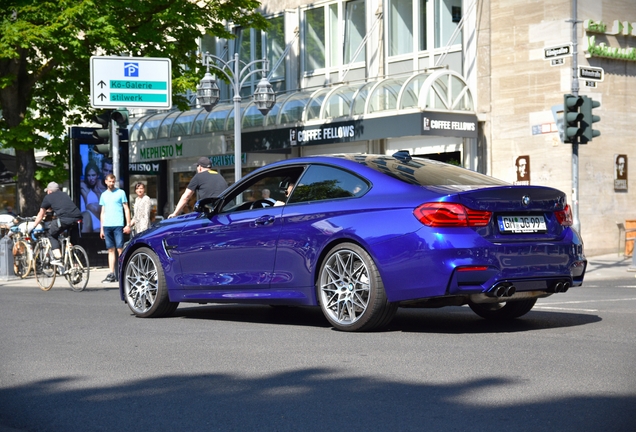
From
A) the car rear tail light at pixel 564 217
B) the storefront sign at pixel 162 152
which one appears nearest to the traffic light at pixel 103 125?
the car rear tail light at pixel 564 217

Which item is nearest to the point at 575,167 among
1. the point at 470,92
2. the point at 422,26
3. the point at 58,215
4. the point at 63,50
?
the point at 470,92

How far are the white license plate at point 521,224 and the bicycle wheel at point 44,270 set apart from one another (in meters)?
10.0

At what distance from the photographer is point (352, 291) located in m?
8.40

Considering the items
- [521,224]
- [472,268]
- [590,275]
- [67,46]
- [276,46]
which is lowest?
[590,275]

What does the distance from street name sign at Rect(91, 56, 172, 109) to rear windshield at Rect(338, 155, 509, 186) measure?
9.78 m

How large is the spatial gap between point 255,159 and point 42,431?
28.8 metres

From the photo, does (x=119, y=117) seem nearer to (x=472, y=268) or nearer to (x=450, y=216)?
(x=450, y=216)

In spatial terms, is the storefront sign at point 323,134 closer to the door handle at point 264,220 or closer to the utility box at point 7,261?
the utility box at point 7,261

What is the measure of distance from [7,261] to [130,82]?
4.35 metres

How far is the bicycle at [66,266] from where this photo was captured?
16016 mm

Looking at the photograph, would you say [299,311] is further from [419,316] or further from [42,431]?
[42,431]

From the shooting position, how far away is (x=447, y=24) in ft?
94.4

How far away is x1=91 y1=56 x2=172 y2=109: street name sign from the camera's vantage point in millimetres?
Answer: 17953

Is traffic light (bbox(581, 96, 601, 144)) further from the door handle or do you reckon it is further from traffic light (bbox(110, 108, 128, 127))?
the door handle
